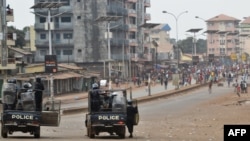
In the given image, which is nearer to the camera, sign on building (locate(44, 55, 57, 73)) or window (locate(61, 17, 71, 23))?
sign on building (locate(44, 55, 57, 73))

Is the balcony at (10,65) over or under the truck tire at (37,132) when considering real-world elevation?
over

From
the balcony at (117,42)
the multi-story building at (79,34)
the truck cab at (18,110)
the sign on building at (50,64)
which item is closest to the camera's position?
the truck cab at (18,110)

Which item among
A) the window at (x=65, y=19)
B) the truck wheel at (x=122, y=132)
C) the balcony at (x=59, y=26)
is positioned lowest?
the truck wheel at (x=122, y=132)

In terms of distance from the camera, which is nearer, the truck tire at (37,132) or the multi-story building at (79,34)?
the truck tire at (37,132)

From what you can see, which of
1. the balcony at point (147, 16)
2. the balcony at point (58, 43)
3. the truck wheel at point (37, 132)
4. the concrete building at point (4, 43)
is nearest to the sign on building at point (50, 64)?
the concrete building at point (4, 43)

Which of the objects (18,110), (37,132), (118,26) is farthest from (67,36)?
(18,110)

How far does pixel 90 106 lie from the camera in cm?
2283

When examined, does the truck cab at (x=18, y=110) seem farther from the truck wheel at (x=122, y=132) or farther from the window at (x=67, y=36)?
the window at (x=67, y=36)

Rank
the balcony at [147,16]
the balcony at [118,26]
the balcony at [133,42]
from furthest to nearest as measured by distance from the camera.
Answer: the balcony at [147,16], the balcony at [133,42], the balcony at [118,26]

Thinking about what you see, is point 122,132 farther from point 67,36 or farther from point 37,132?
point 67,36

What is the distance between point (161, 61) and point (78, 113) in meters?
100

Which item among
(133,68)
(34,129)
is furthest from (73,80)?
(34,129)

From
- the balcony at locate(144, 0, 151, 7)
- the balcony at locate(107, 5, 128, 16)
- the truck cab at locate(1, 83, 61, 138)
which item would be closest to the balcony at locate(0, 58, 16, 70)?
the truck cab at locate(1, 83, 61, 138)

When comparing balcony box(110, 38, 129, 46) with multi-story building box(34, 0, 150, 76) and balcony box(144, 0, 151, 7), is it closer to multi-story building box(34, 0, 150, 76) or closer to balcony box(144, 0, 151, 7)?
multi-story building box(34, 0, 150, 76)
